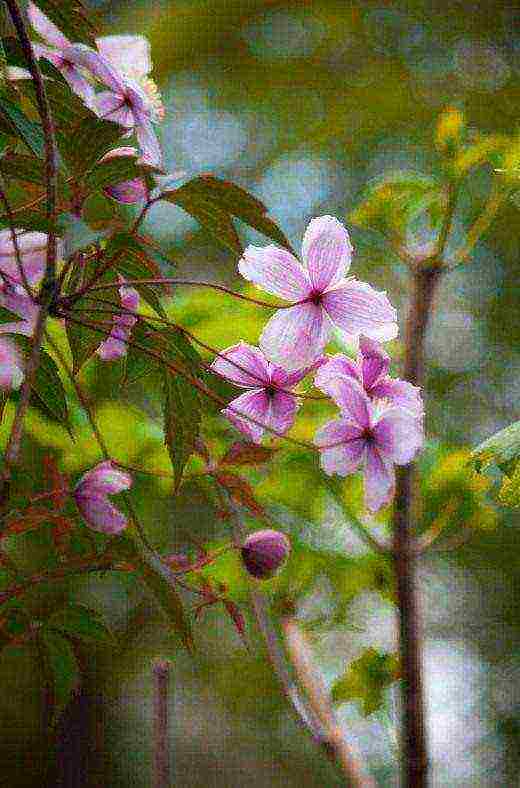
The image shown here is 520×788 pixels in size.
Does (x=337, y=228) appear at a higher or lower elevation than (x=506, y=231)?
higher

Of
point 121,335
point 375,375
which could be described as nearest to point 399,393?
point 375,375

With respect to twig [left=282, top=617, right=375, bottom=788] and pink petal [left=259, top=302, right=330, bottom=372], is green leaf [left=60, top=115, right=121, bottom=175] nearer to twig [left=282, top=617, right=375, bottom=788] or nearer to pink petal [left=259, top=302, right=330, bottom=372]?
pink petal [left=259, top=302, right=330, bottom=372]

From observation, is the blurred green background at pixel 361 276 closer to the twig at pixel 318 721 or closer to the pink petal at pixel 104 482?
the twig at pixel 318 721

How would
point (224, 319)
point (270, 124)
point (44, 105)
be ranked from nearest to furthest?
point (44, 105), point (224, 319), point (270, 124)

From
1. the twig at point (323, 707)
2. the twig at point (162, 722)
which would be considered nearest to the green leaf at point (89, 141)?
the twig at point (162, 722)

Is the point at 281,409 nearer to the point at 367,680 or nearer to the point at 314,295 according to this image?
the point at 314,295

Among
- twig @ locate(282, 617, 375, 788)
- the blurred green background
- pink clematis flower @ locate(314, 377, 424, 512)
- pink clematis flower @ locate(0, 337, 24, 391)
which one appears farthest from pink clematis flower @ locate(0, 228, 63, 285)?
the blurred green background

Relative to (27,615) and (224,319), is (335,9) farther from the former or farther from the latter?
(27,615)

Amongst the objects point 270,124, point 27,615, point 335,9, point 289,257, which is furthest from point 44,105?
point 335,9
